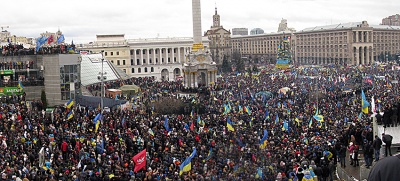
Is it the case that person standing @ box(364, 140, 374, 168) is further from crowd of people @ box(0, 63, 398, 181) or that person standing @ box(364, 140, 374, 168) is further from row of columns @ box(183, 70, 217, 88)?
row of columns @ box(183, 70, 217, 88)

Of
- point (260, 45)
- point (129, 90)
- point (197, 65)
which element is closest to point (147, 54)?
point (197, 65)

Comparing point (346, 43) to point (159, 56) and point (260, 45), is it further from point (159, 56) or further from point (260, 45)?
point (159, 56)

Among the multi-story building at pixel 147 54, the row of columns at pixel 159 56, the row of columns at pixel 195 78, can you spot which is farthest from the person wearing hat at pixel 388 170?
the row of columns at pixel 159 56

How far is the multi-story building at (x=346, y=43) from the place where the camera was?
11750 centimetres

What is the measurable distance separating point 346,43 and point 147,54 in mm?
54442

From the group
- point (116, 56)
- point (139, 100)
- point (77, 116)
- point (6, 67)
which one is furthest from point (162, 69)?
point (77, 116)

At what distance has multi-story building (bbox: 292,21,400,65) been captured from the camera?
11750 cm

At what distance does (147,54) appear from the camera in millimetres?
85438

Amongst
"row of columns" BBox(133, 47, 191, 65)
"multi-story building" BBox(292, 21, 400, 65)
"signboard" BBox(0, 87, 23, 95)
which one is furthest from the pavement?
"multi-story building" BBox(292, 21, 400, 65)

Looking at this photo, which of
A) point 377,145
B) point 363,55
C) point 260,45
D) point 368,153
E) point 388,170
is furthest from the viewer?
point 260,45

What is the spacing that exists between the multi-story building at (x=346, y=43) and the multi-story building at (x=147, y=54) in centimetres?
4147

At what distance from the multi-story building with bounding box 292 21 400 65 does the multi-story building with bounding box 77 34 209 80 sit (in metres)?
41.5

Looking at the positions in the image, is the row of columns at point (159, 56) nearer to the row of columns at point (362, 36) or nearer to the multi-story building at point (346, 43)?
the multi-story building at point (346, 43)

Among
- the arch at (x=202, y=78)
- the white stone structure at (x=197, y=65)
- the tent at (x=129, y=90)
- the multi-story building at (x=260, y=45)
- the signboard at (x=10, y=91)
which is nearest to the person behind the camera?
the signboard at (x=10, y=91)
